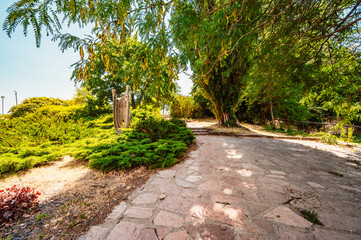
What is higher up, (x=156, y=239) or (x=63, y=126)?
(x=63, y=126)

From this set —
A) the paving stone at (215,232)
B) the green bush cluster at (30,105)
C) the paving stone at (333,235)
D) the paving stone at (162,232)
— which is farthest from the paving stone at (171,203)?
the green bush cluster at (30,105)

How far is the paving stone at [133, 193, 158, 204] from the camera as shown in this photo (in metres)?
1.88

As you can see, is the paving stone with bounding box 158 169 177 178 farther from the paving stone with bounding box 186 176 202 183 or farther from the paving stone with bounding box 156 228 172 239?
the paving stone with bounding box 156 228 172 239

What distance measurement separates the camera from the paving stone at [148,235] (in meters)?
1.30

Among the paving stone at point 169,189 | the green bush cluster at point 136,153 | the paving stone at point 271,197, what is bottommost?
the paving stone at point 271,197

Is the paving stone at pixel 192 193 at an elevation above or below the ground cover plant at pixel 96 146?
below

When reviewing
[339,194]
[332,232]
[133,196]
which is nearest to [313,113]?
[339,194]

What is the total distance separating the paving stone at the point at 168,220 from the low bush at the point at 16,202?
168cm

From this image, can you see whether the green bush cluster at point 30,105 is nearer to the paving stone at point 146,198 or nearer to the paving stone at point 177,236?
the paving stone at point 146,198

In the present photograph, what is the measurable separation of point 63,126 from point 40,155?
8.26 feet

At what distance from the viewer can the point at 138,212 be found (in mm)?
1656

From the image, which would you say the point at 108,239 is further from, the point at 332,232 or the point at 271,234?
the point at 332,232

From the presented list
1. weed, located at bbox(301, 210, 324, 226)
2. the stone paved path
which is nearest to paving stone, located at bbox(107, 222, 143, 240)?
the stone paved path

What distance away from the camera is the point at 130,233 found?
1355mm
